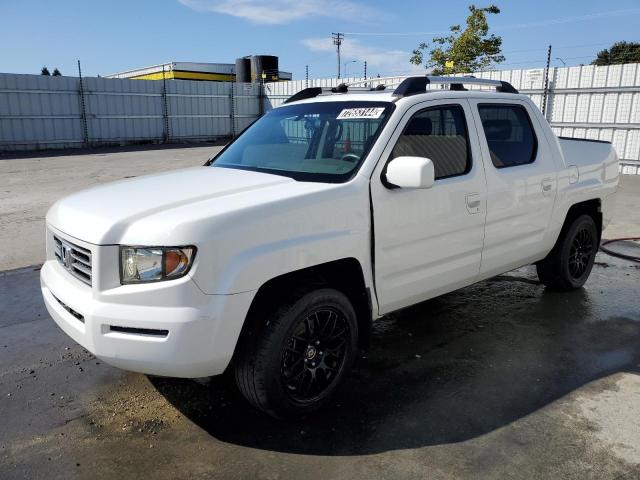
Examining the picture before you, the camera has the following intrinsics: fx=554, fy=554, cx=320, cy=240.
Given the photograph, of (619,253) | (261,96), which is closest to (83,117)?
(261,96)

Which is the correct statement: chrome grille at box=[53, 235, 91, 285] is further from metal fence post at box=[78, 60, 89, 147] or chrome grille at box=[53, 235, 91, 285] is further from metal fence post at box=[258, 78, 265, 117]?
metal fence post at box=[258, 78, 265, 117]

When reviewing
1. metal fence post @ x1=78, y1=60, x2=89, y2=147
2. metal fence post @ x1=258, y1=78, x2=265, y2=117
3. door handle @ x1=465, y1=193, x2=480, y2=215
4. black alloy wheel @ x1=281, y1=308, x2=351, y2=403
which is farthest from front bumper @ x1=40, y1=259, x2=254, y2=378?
metal fence post @ x1=258, y1=78, x2=265, y2=117

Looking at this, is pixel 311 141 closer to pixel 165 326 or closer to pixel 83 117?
pixel 165 326

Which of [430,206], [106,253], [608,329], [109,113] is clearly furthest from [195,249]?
[109,113]

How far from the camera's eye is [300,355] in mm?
3111

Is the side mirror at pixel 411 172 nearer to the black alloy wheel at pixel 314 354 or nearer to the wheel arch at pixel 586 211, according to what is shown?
the black alloy wheel at pixel 314 354

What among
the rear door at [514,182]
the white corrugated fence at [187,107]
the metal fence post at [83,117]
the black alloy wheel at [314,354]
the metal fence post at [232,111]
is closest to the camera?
the black alloy wheel at [314,354]

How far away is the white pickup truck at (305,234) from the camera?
105 inches

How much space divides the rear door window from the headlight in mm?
2527

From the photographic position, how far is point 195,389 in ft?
11.7

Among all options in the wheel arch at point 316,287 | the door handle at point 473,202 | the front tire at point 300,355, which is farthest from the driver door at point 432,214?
the front tire at point 300,355

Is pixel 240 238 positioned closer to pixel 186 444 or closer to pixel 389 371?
pixel 186 444

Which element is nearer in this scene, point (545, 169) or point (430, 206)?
point (430, 206)

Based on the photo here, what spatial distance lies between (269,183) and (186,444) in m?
1.52
